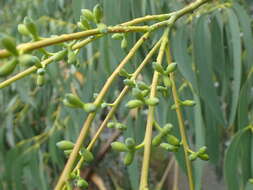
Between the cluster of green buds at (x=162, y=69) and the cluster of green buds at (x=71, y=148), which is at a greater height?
the cluster of green buds at (x=162, y=69)

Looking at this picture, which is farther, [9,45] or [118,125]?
[118,125]

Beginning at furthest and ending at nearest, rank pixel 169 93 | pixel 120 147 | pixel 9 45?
pixel 169 93
pixel 120 147
pixel 9 45

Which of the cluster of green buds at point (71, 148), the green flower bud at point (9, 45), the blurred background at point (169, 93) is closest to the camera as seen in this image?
the green flower bud at point (9, 45)

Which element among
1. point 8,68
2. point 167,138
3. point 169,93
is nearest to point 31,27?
point 8,68

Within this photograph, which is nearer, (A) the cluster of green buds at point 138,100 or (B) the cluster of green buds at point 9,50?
(B) the cluster of green buds at point 9,50

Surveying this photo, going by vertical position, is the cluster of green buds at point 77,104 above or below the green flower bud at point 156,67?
below

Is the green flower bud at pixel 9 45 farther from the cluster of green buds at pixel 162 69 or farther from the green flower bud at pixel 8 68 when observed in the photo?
the cluster of green buds at pixel 162 69

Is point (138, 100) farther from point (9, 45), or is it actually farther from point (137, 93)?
point (9, 45)

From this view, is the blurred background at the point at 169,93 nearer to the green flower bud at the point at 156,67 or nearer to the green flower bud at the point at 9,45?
the green flower bud at the point at 156,67

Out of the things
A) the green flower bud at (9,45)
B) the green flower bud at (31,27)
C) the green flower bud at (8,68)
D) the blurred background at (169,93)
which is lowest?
the blurred background at (169,93)

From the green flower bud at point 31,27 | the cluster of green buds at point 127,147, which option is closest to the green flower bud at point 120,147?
the cluster of green buds at point 127,147

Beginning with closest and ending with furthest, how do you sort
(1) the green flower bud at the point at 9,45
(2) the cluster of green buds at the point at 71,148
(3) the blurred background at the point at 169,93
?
(1) the green flower bud at the point at 9,45
(2) the cluster of green buds at the point at 71,148
(3) the blurred background at the point at 169,93
